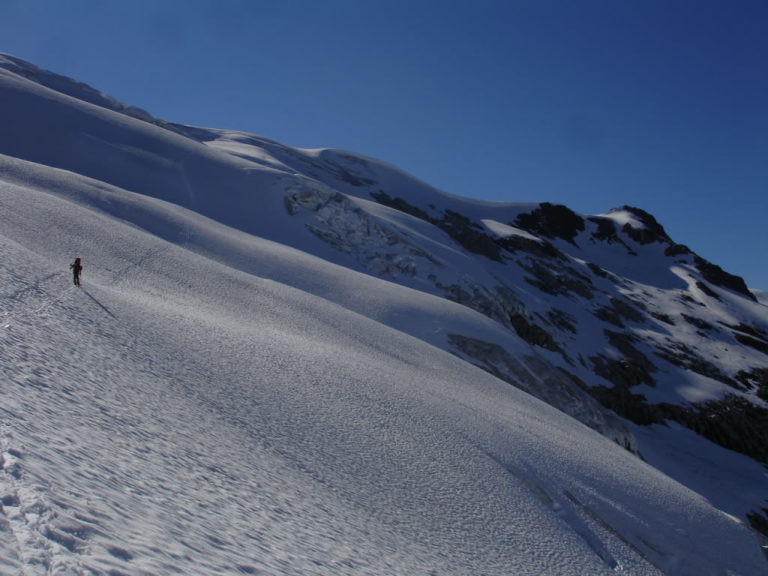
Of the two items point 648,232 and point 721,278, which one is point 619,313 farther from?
point 648,232

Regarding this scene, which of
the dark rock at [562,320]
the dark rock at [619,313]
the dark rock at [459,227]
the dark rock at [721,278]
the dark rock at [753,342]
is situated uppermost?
the dark rock at [721,278]

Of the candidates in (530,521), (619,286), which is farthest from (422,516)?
(619,286)

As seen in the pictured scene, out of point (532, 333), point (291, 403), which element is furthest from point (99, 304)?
A: point (532, 333)

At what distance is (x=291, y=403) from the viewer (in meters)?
13.4

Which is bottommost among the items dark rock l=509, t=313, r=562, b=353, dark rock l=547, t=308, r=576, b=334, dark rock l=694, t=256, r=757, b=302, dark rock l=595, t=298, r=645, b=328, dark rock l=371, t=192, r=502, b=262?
dark rock l=509, t=313, r=562, b=353

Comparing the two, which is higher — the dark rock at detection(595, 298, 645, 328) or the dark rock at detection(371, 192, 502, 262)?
the dark rock at detection(371, 192, 502, 262)

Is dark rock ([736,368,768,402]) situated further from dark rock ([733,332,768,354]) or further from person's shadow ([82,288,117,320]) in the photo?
person's shadow ([82,288,117,320])

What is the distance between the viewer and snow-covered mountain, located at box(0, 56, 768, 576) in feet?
20.8

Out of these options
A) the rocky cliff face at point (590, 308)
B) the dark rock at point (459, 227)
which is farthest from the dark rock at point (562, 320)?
the dark rock at point (459, 227)

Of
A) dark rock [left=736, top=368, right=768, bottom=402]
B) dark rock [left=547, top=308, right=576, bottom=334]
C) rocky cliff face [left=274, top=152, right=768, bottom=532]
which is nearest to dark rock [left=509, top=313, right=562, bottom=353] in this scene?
rocky cliff face [left=274, top=152, right=768, bottom=532]

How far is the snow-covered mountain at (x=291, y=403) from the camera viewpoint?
635 centimetres

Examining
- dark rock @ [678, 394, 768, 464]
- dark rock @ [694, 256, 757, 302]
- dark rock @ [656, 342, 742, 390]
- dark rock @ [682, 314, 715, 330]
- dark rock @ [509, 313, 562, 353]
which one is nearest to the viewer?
dark rock @ [509, 313, 562, 353]

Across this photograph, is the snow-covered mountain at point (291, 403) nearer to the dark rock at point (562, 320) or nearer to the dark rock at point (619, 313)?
the dark rock at point (562, 320)

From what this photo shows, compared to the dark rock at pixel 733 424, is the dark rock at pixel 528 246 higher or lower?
higher
